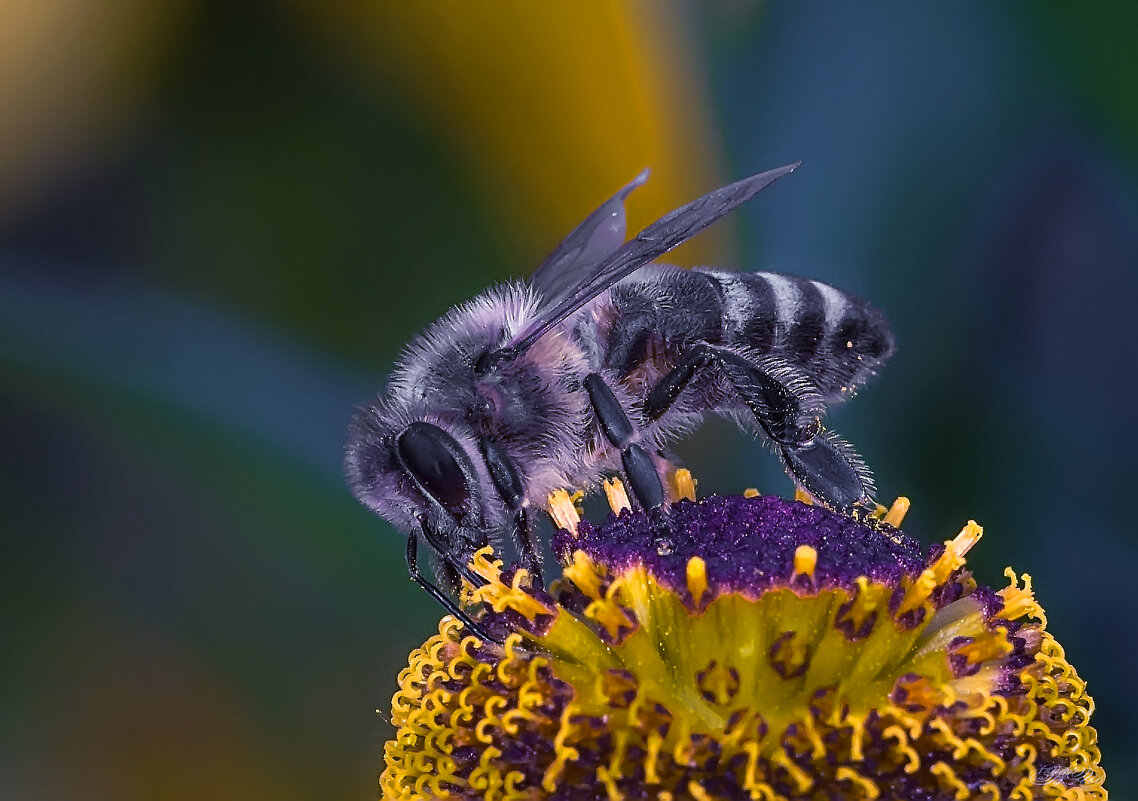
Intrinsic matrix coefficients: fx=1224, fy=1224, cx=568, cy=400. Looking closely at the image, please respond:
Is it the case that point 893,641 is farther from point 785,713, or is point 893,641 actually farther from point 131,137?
point 131,137

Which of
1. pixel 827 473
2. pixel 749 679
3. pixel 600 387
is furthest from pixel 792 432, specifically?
pixel 749 679

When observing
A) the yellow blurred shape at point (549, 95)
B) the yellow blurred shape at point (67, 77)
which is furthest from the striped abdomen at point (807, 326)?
the yellow blurred shape at point (67, 77)

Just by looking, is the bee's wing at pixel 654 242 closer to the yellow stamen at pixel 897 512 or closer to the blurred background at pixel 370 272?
the yellow stamen at pixel 897 512

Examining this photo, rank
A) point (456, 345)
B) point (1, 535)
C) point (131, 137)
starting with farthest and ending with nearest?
1. point (131, 137)
2. point (1, 535)
3. point (456, 345)

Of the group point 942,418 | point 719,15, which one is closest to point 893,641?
point 942,418

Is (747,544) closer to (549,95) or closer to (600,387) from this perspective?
(600,387)

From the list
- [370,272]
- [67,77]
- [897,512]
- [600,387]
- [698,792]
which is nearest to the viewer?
[698,792]

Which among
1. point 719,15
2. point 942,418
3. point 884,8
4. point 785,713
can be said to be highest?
point 719,15
